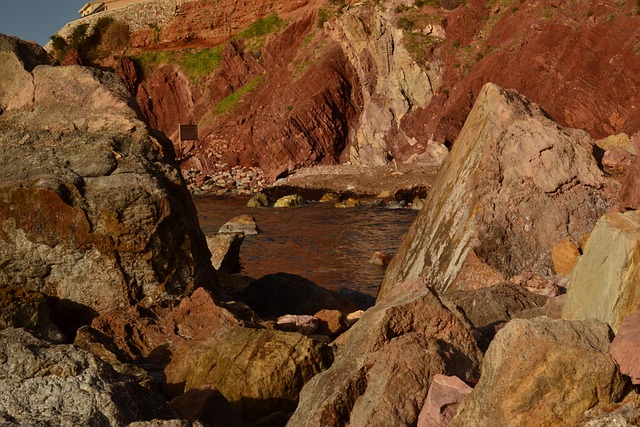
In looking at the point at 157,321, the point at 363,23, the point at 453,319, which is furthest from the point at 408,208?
the point at 453,319

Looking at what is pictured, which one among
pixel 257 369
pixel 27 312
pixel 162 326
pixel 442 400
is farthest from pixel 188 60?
pixel 442 400

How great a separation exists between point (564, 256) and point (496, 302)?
2606mm

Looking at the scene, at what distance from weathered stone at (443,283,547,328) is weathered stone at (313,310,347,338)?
4.69 ft

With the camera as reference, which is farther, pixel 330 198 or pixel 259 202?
pixel 330 198

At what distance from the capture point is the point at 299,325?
885 cm

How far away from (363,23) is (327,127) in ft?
19.5

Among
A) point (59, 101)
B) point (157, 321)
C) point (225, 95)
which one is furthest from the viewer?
point (225, 95)

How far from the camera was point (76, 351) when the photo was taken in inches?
173

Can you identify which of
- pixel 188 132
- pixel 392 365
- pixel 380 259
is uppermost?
pixel 392 365

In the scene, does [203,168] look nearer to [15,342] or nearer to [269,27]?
[269,27]

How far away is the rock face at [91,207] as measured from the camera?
9.02m

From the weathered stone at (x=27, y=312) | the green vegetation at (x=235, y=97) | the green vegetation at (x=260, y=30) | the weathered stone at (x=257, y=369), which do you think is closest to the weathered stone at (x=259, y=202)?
the green vegetation at (x=235, y=97)

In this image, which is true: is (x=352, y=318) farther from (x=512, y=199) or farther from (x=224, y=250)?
(x=224, y=250)

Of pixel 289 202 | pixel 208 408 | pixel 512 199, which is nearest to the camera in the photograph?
pixel 208 408
